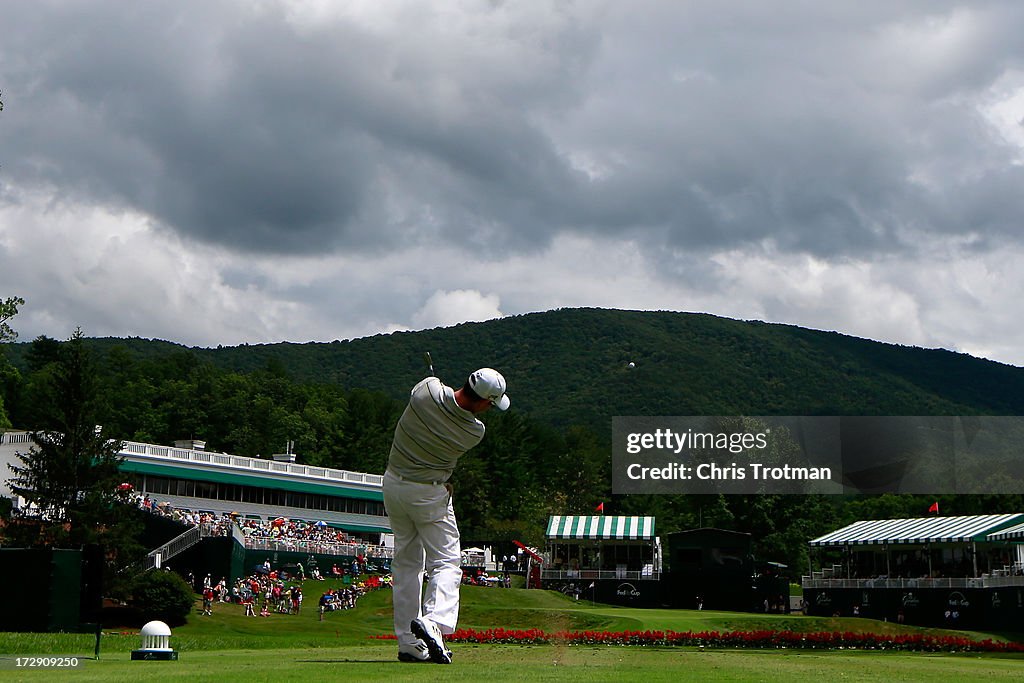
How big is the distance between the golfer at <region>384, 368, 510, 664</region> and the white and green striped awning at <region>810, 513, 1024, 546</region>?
5191 cm

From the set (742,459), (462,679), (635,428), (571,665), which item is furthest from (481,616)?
(742,459)

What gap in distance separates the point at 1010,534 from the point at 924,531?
858 centimetres

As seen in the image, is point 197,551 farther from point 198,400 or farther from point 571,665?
point 198,400

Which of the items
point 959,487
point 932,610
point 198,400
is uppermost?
point 198,400

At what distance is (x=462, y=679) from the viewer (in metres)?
10.5

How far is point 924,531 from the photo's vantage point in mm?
63938

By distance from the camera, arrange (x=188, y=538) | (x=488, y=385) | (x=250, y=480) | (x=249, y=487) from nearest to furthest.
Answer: (x=488, y=385) < (x=188, y=538) < (x=250, y=480) < (x=249, y=487)

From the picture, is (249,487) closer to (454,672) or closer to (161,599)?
(161,599)

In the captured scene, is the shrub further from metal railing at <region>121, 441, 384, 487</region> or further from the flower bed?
metal railing at <region>121, 441, 384, 487</region>

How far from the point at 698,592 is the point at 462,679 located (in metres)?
59.2

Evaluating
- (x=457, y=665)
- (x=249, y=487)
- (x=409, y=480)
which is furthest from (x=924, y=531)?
(x=409, y=480)

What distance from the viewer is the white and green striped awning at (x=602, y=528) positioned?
6894cm

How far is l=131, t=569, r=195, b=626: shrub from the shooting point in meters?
37.6

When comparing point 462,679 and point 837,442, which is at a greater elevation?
point 837,442
